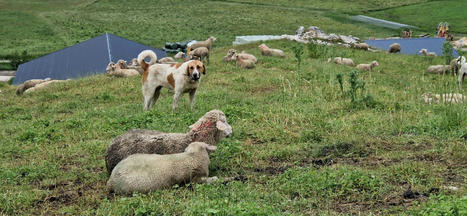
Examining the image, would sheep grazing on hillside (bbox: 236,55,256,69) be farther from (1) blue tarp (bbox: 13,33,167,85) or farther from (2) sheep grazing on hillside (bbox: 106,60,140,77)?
(1) blue tarp (bbox: 13,33,167,85)

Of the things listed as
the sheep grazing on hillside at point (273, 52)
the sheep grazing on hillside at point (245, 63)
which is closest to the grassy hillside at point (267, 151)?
the sheep grazing on hillside at point (245, 63)

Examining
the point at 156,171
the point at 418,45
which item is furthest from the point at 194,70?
the point at 418,45

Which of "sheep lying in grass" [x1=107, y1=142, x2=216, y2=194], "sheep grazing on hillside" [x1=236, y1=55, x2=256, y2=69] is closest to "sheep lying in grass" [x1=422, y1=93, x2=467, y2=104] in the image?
"sheep lying in grass" [x1=107, y1=142, x2=216, y2=194]

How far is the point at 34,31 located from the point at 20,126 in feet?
116

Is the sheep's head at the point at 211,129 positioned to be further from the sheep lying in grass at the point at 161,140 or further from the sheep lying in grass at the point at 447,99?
the sheep lying in grass at the point at 447,99

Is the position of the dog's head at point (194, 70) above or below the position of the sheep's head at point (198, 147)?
above

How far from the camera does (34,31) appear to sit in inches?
1660

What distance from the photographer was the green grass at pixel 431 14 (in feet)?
155

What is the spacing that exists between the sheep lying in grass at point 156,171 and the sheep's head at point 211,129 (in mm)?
640

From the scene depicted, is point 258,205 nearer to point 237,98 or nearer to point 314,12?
point 237,98

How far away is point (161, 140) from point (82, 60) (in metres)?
16.2

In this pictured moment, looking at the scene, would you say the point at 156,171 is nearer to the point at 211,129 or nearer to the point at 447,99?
the point at 211,129

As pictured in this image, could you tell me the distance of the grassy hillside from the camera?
4922mm

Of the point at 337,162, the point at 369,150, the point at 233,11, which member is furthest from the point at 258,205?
the point at 233,11
